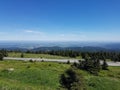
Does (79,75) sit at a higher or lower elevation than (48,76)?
higher

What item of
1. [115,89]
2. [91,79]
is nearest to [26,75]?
[91,79]

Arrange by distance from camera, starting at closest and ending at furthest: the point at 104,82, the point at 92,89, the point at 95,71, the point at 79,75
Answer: the point at 79,75 → the point at 92,89 → the point at 104,82 → the point at 95,71

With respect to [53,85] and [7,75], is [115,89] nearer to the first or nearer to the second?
[53,85]

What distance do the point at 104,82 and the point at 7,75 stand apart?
18.3 m

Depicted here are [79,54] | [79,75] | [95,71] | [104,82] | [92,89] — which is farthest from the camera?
[79,54]

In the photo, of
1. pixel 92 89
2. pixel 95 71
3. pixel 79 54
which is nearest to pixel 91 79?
pixel 92 89

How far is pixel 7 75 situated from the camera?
4003cm

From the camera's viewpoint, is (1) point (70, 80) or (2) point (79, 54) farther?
(2) point (79, 54)

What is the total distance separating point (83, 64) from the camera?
2427 inches

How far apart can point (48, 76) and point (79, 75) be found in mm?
16813

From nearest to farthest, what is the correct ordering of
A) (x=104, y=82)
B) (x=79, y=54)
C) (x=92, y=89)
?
(x=92, y=89)
(x=104, y=82)
(x=79, y=54)

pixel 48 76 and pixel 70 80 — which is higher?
pixel 70 80

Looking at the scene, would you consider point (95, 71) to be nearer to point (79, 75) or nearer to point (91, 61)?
point (91, 61)

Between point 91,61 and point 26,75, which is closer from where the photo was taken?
point 26,75
